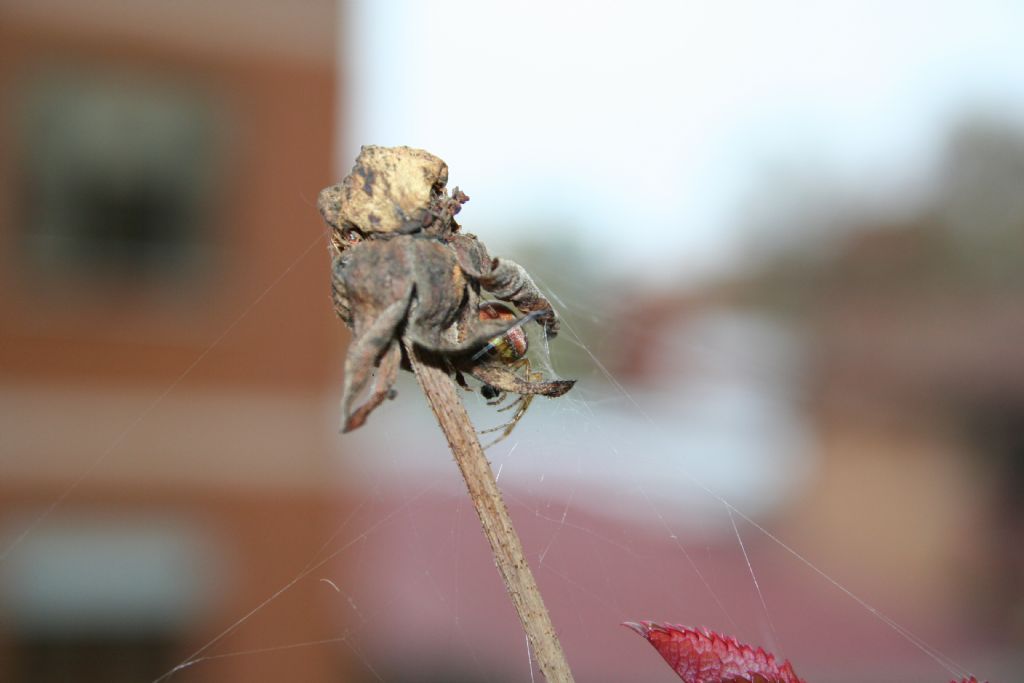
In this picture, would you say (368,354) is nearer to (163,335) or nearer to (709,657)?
(709,657)

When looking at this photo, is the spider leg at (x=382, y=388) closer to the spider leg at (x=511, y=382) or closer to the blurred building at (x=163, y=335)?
the spider leg at (x=511, y=382)

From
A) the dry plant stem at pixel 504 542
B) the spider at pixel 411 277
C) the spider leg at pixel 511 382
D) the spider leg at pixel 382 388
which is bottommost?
the dry plant stem at pixel 504 542

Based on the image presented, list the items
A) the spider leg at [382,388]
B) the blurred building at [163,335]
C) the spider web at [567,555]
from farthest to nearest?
the blurred building at [163,335], the spider web at [567,555], the spider leg at [382,388]

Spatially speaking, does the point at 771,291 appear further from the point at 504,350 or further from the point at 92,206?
the point at 504,350

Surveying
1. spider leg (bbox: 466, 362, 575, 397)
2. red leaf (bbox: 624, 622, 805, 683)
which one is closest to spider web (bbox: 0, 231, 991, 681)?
spider leg (bbox: 466, 362, 575, 397)

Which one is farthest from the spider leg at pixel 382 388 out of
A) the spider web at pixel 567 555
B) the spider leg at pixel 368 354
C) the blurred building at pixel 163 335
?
the blurred building at pixel 163 335

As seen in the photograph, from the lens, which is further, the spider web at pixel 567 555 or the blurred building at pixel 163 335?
the blurred building at pixel 163 335

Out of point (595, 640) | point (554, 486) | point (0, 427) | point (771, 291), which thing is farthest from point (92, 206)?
point (771, 291)
